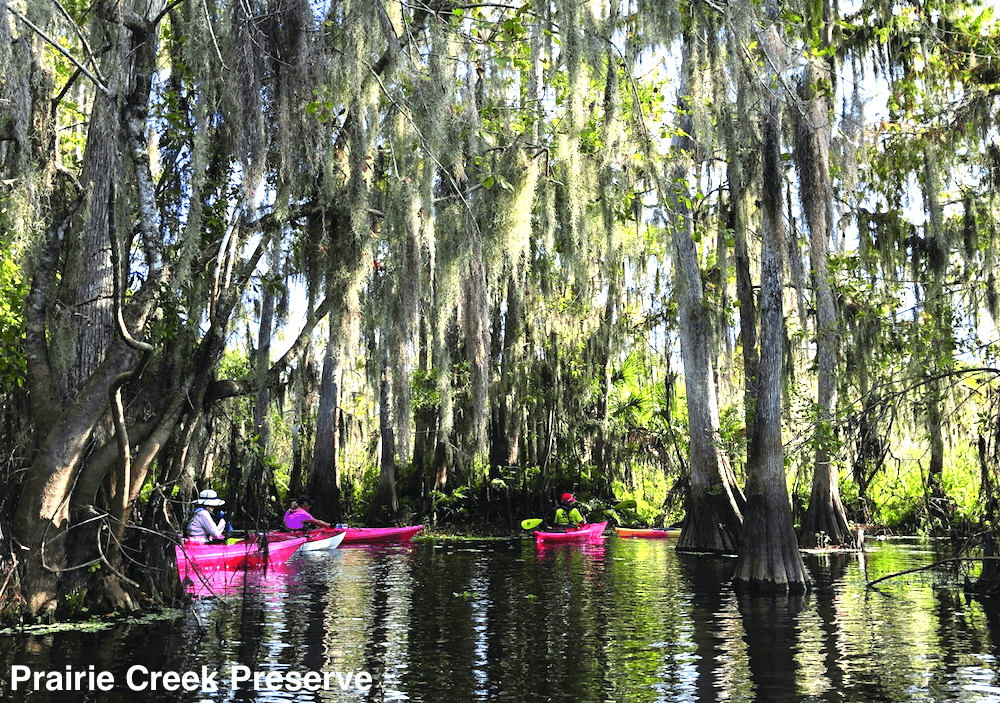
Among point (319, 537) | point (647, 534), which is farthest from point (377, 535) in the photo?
point (647, 534)

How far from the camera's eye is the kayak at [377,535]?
1797cm

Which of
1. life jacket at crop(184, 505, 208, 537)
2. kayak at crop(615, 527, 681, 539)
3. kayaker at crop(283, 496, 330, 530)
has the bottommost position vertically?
kayak at crop(615, 527, 681, 539)

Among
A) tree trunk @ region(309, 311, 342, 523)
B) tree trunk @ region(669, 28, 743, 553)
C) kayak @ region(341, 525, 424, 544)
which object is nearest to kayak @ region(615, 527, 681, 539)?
tree trunk @ region(669, 28, 743, 553)

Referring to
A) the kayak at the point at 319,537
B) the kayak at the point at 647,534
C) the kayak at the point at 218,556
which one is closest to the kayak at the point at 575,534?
the kayak at the point at 647,534

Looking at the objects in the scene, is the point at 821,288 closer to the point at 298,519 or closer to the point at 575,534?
the point at 575,534

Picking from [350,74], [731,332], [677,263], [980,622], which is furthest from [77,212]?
[731,332]

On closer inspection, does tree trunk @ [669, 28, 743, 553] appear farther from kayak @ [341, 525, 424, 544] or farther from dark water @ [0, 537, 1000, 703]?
kayak @ [341, 525, 424, 544]

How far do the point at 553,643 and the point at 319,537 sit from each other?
9234mm

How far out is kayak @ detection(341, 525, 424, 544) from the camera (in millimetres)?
17969

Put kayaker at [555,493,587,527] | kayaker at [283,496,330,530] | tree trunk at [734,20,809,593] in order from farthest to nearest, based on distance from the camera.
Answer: kayaker at [555,493,587,527], kayaker at [283,496,330,530], tree trunk at [734,20,809,593]

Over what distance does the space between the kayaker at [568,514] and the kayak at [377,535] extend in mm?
3104

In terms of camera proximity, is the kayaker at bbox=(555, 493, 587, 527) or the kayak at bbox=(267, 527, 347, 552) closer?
the kayak at bbox=(267, 527, 347, 552)

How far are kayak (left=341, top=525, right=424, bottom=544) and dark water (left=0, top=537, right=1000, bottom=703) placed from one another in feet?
18.7

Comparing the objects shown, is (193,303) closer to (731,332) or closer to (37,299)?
(37,299)
